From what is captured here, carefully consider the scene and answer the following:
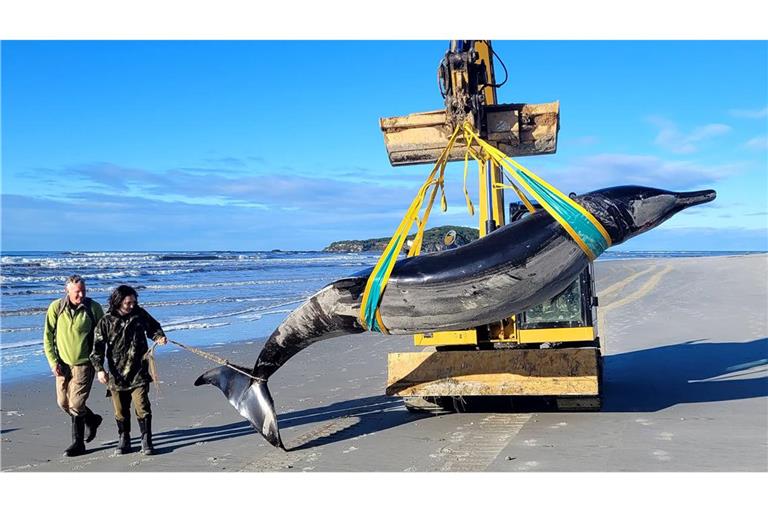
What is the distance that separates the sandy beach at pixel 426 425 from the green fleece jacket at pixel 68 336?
95 cm

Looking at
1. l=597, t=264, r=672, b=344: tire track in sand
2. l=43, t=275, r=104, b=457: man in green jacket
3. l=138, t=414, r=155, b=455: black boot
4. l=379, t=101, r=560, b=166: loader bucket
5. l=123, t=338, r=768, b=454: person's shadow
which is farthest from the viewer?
l=597, t=264, r=672, b=344: tire track in sand

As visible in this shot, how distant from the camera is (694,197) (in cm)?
618

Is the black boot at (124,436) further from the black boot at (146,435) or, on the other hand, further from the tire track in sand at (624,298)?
the tire track in sand at (624,298)

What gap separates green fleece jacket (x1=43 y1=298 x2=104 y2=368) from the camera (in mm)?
7473

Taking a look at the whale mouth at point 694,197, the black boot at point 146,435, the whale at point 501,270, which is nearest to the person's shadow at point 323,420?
the black boot at point 146,435

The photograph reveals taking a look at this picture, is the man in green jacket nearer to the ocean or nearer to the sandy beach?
the sandy beach

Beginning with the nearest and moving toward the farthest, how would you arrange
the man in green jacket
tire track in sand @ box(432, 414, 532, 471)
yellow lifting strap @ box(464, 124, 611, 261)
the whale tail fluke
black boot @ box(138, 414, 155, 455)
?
yellow lifting strap @ box(464, 124, 611, 261)
tire track in sand @ box(432, 414, 532, 471)
the whale tail fluke
black boot @ box(138, 414, 155, 455)
the man in green jacket

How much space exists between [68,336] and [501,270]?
4.45 meters

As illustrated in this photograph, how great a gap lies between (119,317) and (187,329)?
1025 centimetres

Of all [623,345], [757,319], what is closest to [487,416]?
[623,345]

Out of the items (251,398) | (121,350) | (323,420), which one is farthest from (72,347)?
(323,420)

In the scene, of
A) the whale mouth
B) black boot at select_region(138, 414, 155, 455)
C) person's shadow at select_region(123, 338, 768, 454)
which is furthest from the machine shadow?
black boot at select_region(138, 414, 155, 455)

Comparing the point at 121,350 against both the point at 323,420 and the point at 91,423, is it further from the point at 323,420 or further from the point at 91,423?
the point at 323,420

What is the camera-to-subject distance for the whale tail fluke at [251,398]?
698cm
